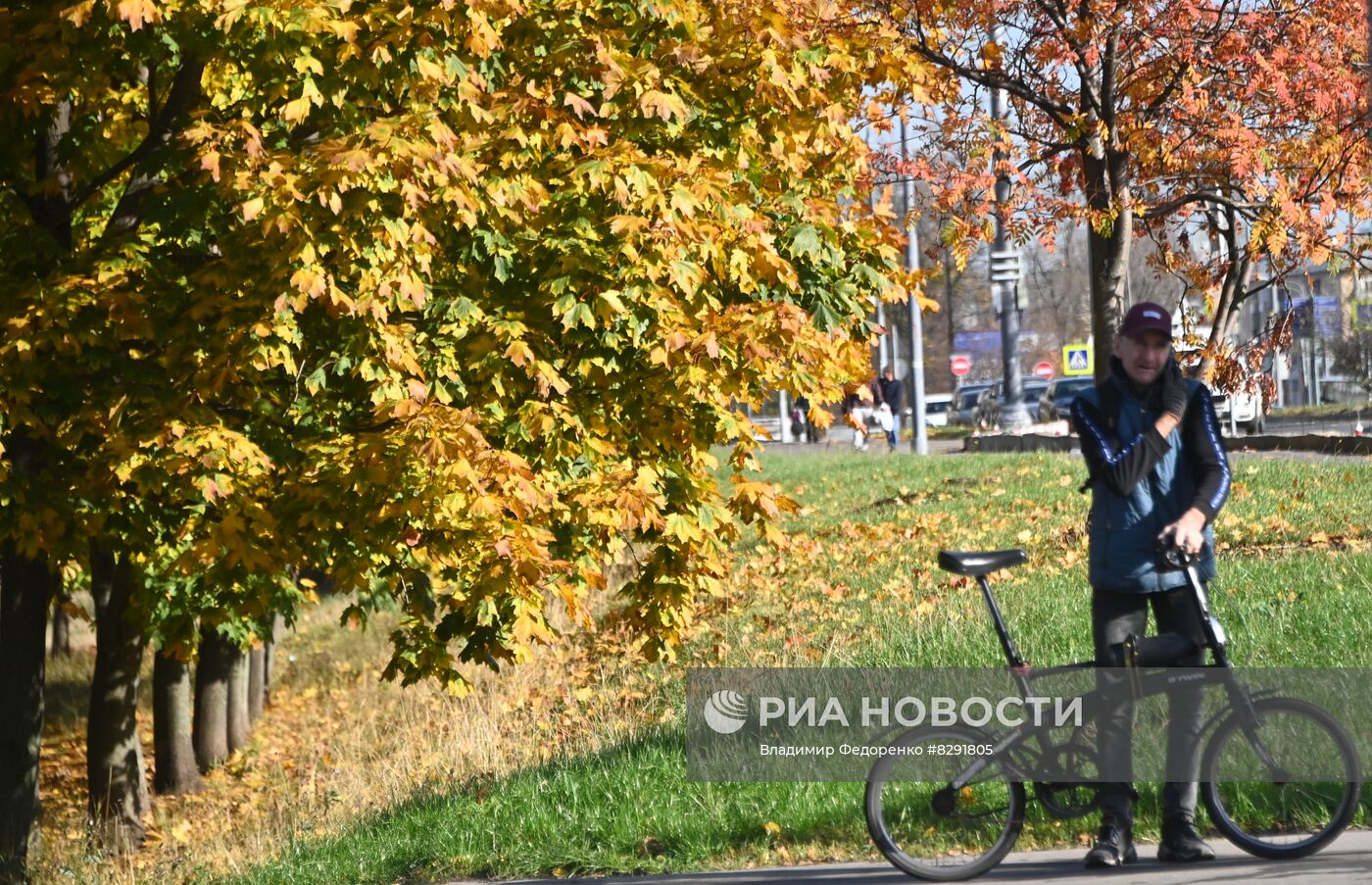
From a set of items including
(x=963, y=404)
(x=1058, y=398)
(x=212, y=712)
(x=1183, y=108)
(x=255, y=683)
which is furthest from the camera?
(x=963, y=404)

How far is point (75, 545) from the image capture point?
8930mm

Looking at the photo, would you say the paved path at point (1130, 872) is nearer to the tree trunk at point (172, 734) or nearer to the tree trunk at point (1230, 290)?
the tree trunk at point (1230, 290)

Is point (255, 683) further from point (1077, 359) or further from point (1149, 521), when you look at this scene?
point (1077, 359)

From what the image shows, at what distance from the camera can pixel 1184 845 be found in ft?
16.9

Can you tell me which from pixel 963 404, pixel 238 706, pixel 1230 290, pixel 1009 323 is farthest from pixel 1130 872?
pixel 963 404

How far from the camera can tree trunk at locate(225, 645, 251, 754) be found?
1772cm

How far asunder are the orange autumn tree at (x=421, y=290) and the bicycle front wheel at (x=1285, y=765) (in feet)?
12.3

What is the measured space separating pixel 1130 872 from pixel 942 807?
65cm

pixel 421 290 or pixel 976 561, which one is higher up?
pixel 421 290

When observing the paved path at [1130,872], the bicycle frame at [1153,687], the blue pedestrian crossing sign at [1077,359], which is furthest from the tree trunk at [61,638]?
the blue pedestrian crossing sign at [1077,359]

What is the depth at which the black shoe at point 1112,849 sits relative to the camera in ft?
16.9

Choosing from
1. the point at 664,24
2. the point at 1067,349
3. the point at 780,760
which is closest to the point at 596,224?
the point at 664,24

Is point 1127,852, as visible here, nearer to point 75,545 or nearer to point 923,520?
point 75,545

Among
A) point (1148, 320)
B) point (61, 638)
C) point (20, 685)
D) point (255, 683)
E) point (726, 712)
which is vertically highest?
point (1148, 320)
